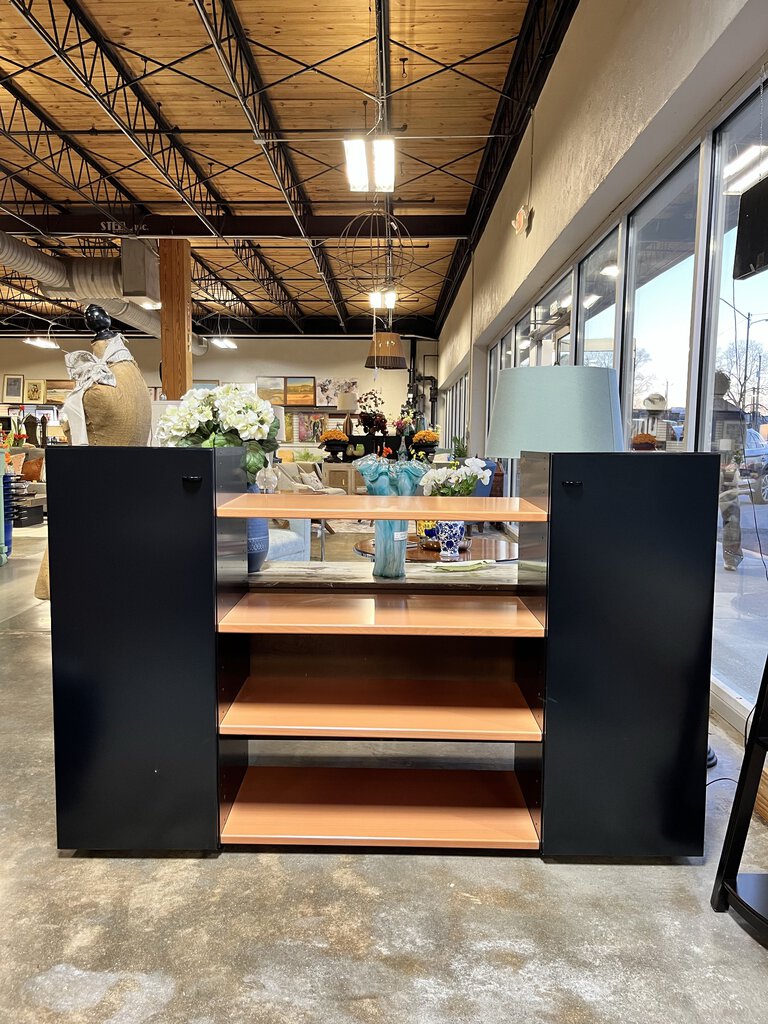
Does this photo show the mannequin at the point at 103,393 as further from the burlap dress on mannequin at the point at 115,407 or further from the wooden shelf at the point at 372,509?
the wooden shelf at the point at 372,509

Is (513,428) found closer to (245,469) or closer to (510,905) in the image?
(245,469)

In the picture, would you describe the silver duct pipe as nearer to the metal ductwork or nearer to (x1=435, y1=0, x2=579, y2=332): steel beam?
the metal ductwork

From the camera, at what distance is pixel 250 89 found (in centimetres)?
576

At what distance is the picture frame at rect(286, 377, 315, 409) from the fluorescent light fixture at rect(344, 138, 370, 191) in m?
11.3

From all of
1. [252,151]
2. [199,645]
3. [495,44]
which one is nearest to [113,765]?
[199,645]

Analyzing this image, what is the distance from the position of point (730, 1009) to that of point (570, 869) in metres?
0.56

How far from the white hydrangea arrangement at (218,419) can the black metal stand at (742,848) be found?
Answer: 1.63m

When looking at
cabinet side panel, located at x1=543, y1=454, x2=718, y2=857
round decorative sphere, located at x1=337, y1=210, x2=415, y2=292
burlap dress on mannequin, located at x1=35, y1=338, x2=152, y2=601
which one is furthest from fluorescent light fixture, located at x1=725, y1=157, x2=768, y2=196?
round decorative sphere, located at x1=337, y1=210, x2=415, y2=292

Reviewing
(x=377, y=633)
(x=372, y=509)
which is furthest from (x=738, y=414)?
(x=377, y=633)

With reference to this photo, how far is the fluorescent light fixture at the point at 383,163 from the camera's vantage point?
203 inches

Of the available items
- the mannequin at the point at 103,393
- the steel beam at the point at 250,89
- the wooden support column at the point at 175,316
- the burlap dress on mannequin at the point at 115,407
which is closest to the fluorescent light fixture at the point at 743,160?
the steel beam at the point at 250,89

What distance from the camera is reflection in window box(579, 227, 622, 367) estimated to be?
15.0 ft

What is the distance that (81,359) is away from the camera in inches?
206

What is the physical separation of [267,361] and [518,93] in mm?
12014
